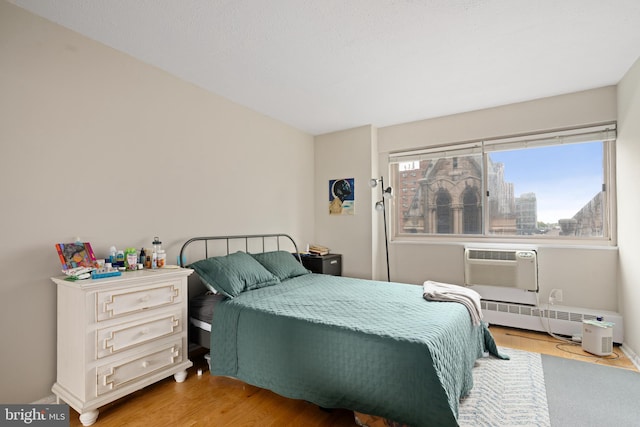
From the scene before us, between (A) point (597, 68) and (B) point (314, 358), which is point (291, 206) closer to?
(B) point (314, 358)

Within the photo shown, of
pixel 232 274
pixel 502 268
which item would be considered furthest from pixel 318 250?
pixel 502 268

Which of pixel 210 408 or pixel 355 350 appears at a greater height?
pixel 355 350

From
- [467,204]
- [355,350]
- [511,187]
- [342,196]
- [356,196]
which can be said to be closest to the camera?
[355,350]

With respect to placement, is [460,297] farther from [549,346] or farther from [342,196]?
[342,196]

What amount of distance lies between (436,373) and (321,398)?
0.68 metres

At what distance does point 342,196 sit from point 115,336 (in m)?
3.05

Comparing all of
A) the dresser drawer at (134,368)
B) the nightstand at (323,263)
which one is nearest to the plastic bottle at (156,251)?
the dresser drawer at (134,368)

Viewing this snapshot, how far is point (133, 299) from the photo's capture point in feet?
6.53

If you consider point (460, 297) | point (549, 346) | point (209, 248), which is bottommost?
point (549, 346)

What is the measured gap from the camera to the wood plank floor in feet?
5.94

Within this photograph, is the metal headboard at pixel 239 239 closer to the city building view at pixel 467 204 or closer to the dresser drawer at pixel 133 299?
the dresser drawer at pixel 133 299

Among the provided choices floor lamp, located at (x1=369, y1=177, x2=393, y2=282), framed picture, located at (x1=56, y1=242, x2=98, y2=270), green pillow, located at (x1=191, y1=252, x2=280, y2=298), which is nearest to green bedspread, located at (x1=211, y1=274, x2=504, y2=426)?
green pillow, located at (x1=191, y1=252, x2=280, y2=298)

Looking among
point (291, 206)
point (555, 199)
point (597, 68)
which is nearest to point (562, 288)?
point (555, 199)

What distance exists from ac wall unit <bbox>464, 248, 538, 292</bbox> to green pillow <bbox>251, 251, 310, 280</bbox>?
6.30 feet
